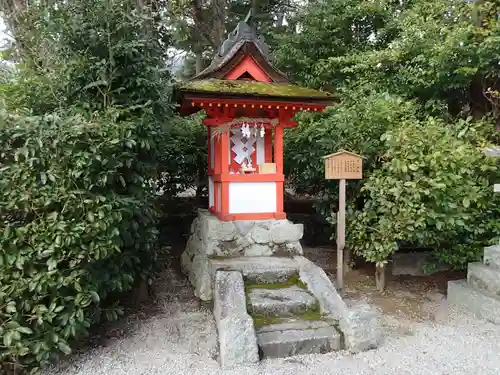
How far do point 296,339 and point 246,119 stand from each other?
2.96 metres

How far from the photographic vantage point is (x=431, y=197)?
440cm

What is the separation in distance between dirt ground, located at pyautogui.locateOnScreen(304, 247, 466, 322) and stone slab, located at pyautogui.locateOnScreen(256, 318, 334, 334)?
1.27m

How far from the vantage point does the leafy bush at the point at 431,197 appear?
14.3 feet

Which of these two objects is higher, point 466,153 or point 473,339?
point 466,153

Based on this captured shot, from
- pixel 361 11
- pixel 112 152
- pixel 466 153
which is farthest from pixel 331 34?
pixel 112 152

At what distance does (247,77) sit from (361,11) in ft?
16.3

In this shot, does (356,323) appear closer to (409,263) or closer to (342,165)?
(342,165)

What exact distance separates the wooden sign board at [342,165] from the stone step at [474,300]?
78.2 inches

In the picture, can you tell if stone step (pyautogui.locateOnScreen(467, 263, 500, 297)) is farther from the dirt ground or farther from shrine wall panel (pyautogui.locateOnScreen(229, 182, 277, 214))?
shrine wall panel (pyautogui.locateOnScreen(229, 182, 277, 214))

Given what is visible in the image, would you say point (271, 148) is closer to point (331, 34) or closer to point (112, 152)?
point (112, 152)

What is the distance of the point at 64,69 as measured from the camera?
144 inches

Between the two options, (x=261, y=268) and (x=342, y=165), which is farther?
(x=342, y=165)

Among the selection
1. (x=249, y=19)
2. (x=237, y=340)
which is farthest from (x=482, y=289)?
(x=249, y=19)

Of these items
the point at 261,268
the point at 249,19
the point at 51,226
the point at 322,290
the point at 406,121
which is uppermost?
the point at 249,19
